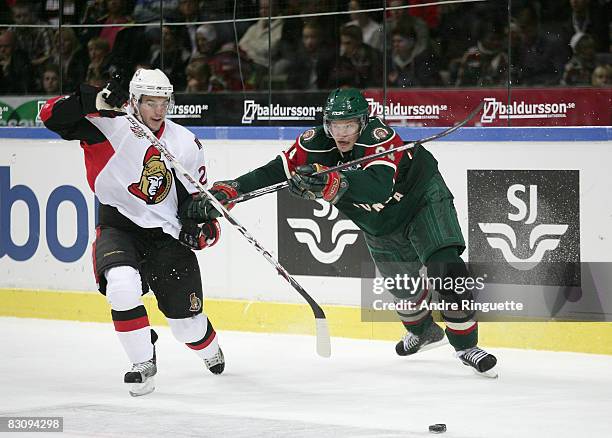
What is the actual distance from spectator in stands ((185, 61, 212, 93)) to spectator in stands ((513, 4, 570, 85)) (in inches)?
68.2

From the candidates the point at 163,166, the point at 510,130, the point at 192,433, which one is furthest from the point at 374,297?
the point at 192,433

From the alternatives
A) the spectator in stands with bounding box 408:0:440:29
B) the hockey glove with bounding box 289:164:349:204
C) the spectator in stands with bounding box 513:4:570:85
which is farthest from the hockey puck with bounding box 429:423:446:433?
the spectator in stands with bounding box 408:0:440:29

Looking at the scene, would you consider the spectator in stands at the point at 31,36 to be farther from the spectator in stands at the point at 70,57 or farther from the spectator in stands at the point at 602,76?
the spectator in stands at the point at 602,76

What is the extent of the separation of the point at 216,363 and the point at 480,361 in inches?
39.2

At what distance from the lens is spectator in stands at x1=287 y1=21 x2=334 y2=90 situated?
7.34m

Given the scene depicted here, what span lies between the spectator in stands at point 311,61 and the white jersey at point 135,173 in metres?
2.35

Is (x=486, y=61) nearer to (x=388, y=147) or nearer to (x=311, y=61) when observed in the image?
(x=311, y=61)

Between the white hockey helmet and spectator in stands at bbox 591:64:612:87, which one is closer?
the white hockey helmet

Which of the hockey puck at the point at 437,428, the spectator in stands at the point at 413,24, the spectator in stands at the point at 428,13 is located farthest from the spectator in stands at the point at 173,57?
the hockey puck at the point at 437,428

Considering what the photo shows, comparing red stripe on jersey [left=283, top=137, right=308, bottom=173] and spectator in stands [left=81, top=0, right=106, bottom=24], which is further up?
spectator in stands [left=81, top=0, right=106, bottom=24]

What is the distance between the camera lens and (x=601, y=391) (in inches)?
186

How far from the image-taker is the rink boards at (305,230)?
561 centimetres

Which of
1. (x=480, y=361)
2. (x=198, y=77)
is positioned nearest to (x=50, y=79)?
(x=198, y=77)

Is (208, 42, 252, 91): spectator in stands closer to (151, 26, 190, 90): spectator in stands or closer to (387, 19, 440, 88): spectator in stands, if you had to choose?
(151, 26, 190, 90): spectator in stands
